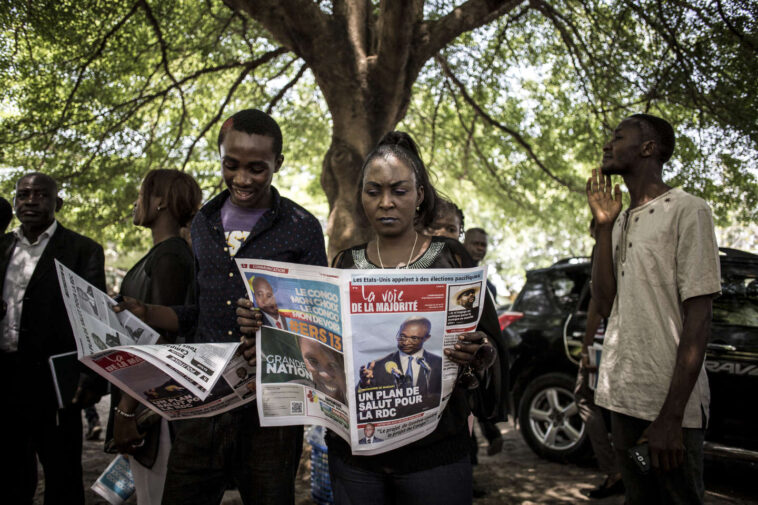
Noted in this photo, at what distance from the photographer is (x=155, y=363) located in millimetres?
1655

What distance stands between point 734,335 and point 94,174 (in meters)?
7.31

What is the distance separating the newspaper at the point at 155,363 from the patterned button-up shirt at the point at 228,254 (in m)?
0.23

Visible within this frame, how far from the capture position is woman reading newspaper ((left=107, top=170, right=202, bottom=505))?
225 centimetres

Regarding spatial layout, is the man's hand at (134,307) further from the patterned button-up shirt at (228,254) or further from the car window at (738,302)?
the car window at (738,302)

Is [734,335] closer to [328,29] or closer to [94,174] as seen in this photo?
[328,29]

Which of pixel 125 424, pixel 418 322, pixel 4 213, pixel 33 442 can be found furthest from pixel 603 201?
pixel 4 213

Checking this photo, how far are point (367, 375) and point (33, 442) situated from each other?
2724 millimetres

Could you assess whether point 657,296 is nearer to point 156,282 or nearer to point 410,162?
point 410,162

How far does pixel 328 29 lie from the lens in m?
5.16

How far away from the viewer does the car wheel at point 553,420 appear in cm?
509

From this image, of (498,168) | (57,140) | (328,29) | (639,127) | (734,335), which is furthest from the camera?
(498,168)

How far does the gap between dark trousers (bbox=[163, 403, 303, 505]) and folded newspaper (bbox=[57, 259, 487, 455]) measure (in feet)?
0.78

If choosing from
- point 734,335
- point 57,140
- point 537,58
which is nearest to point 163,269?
point 734,335

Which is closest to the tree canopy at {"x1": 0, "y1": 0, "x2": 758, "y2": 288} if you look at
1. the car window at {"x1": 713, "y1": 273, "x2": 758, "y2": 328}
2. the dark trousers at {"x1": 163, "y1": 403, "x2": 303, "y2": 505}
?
the car window at {"x1": 713, "y1": 273, "x2": 758, "y2": 328}
